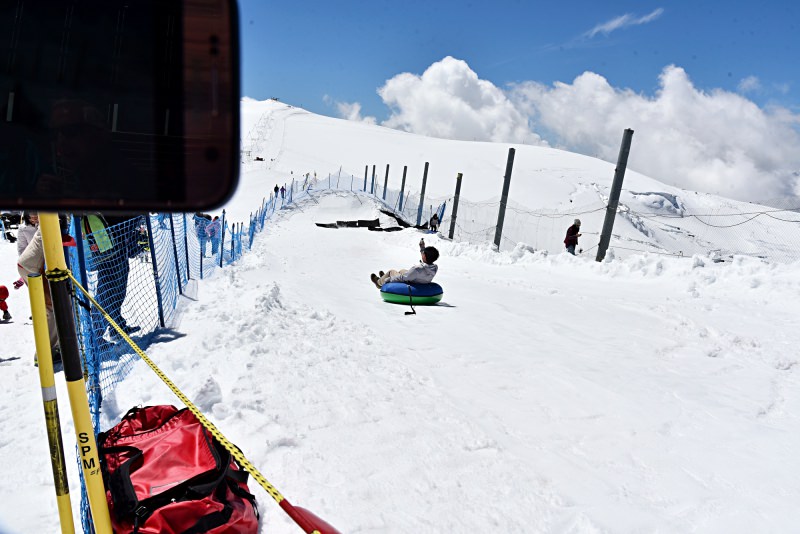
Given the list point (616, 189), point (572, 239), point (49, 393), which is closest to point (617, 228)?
point (572, 239)

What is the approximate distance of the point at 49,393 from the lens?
160cm

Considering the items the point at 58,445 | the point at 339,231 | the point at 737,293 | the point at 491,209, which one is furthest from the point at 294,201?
the point at 58,445

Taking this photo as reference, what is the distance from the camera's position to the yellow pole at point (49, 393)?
153 cm

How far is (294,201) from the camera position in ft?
112

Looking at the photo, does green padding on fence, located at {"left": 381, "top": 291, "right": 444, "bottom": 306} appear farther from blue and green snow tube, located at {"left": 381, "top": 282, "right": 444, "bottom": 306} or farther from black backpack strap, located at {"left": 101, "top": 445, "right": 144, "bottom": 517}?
black backpack strap, located at {"left": 101, "top": 445, "right": 144, "bottom": 517}

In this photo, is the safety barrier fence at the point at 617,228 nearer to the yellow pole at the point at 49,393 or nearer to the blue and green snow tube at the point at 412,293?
the blue and green snow tube at the point at 412,293

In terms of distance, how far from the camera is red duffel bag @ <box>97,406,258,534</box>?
2088 millimetres

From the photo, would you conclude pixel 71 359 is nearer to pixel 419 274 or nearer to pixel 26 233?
pixel 26 233

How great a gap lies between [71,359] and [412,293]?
22.9 feet

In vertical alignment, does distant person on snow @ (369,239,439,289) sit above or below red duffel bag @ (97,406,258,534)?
below

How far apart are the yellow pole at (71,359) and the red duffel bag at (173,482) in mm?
515

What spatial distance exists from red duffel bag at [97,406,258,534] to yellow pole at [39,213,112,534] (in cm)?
51

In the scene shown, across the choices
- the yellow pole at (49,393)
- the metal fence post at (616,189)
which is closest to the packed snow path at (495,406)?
the yellow pole at (49,393)

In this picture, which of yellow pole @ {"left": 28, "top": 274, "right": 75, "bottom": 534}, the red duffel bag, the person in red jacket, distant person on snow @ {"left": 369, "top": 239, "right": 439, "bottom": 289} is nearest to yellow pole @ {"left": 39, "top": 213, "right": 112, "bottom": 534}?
yellow pole @ {"left": 28, "top": 274, "right": 75, "bottom": 534}
